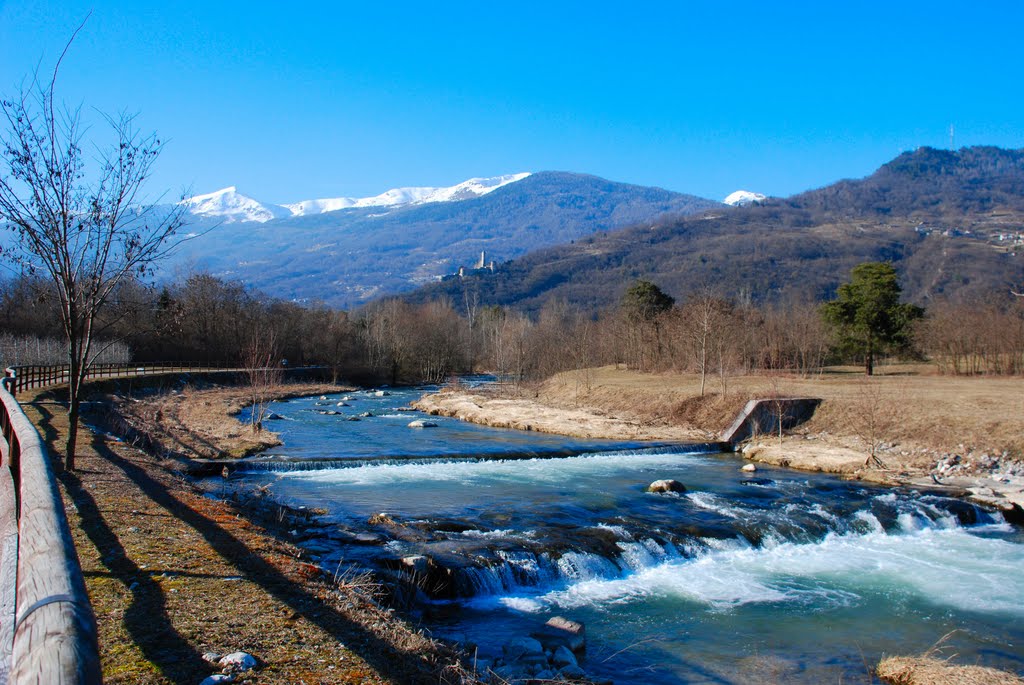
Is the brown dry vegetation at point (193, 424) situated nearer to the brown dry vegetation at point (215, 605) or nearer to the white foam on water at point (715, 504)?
the brown dry vegetation at point (215, 605)

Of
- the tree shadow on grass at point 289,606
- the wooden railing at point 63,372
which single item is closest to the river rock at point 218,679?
the tree shadow on grass at point 289,606

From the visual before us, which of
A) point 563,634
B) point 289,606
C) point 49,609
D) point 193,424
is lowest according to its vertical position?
point 563,634

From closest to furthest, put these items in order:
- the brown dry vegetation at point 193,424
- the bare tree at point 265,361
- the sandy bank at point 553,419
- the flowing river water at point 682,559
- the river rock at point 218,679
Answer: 1. the river rock at point 218,679
2. the flowing river water at point 682,559
3. the brown dry vegetation at point 193,424
4. the sandy bank at point 553,419
5. the bare tree at point 265,361

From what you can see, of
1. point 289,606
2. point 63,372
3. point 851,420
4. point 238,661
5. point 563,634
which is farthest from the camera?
point 63,372

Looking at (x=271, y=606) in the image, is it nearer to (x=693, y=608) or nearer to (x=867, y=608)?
(x=693, y=608)

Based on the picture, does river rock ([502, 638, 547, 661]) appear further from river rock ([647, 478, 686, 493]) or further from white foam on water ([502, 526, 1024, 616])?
river rock ([647, 478, 686, 493])

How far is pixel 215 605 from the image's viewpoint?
6.48 meters

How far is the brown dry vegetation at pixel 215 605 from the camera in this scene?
5219mm

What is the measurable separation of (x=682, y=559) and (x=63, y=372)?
124ft

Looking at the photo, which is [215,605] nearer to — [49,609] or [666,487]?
[49,609]

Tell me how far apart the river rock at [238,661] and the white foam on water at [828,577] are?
656 cm

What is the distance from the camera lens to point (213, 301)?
76.5 meters

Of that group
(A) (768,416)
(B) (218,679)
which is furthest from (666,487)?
(B) (218,679)

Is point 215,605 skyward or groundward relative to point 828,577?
skyward
